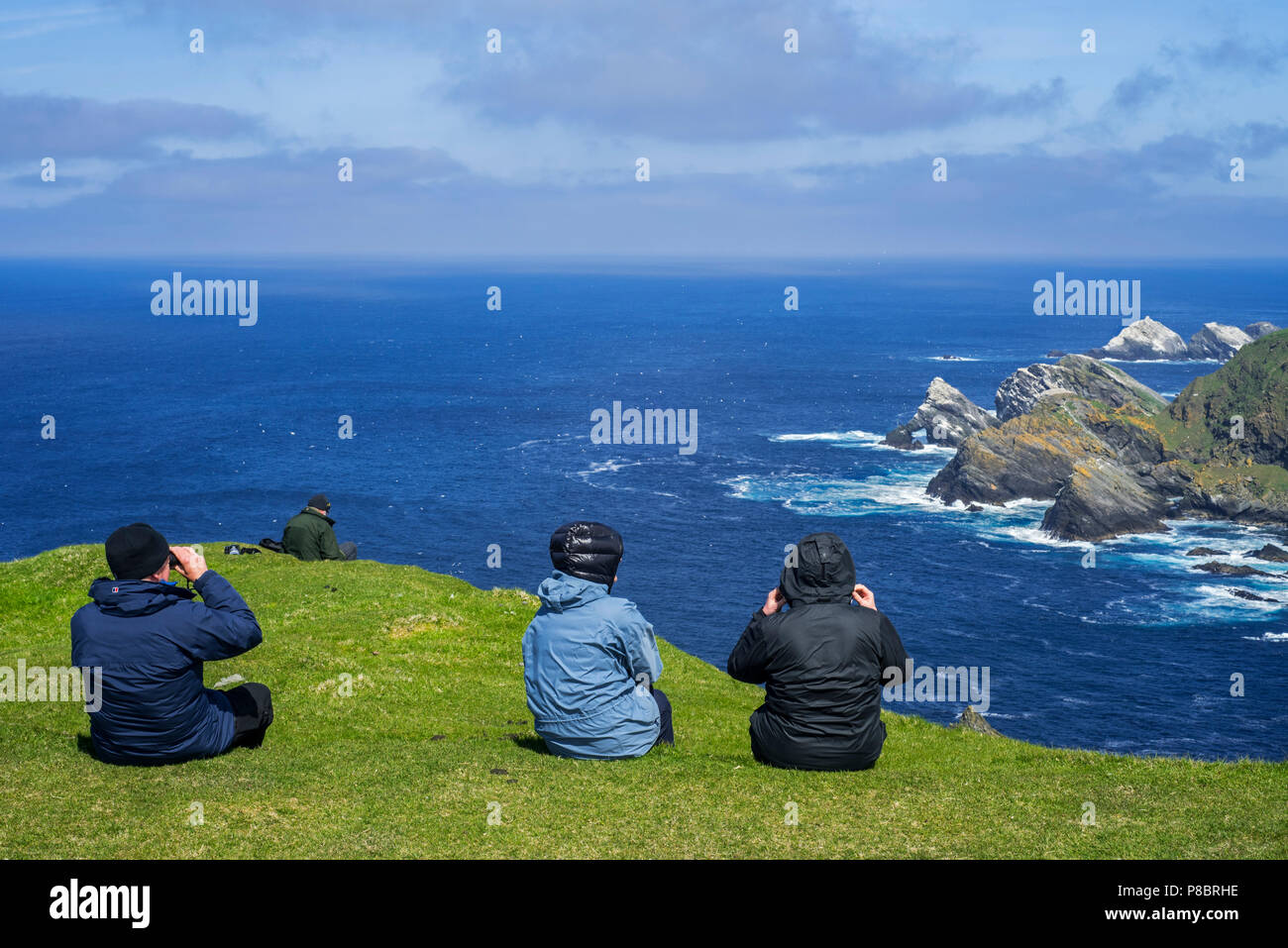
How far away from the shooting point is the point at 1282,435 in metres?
146

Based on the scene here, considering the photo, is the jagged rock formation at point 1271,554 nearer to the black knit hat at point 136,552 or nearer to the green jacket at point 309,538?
the green jacket at point 309,538

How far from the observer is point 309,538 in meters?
35.4

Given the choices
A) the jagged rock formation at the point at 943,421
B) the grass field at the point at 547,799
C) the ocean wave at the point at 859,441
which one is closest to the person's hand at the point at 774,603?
the grass field at the point at 547,799

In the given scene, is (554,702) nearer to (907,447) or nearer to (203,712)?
(203,712)

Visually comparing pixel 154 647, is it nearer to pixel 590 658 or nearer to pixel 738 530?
pixel 590 658

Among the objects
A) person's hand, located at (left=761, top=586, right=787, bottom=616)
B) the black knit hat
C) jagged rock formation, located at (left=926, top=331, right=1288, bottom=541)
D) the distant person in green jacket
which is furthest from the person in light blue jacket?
jagged rock formation, located at (left=926, top=331, right=1288, bottom=541)

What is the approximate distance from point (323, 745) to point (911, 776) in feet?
27.0

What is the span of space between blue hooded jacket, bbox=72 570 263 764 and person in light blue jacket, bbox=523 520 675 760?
3494mm

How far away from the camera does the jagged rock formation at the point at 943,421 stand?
17650cm

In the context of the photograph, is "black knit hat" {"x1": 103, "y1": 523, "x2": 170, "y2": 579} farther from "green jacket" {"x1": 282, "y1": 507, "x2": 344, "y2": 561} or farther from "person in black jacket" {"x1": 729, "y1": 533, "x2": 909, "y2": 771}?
"green jacket" {"x1": 282, "y1": 507, "x2": 344, "y2": 561}

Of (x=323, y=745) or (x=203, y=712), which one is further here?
(x=323, y=745)

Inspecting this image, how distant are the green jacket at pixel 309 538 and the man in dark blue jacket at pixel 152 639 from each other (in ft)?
72.6
